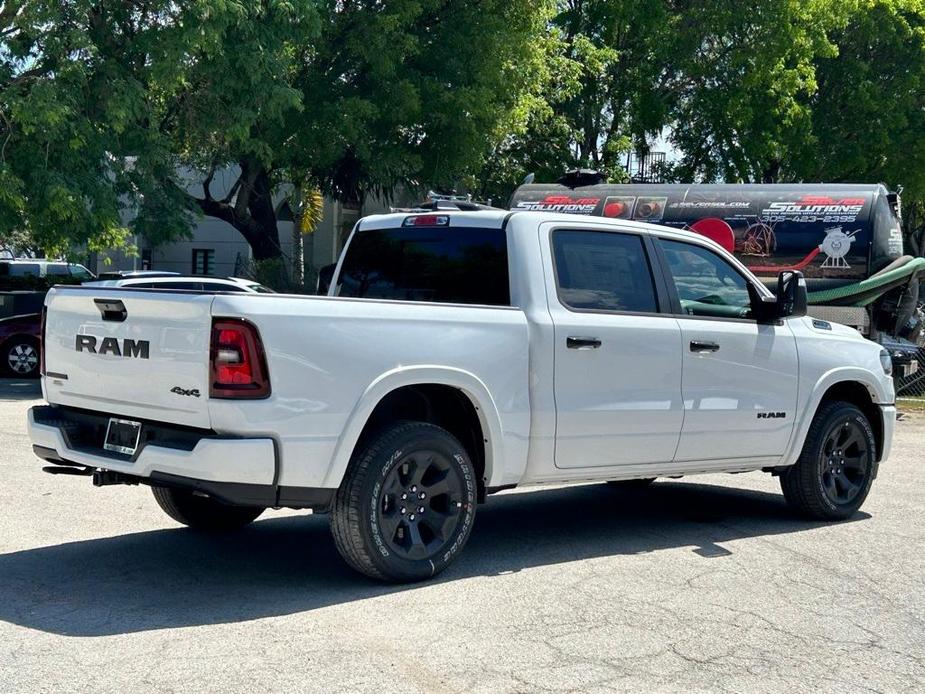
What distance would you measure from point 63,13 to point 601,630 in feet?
49.7

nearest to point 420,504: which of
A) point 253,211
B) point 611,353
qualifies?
point 611,353

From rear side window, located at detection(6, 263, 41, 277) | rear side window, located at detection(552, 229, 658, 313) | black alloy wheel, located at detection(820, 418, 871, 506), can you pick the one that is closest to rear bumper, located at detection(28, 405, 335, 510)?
rear side window, located at detection(552, 229, 658, 313)

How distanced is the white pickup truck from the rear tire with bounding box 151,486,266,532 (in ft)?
0.05

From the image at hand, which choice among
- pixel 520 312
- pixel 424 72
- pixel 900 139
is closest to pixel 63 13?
pixel 424 72

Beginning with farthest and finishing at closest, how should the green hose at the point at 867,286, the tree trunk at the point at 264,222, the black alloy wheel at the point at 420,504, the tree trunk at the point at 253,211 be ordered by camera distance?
the tree trunk at the point at 264,222
the tree trunk at the point at 253,211
the green hose at the point at 867,286
the black alloy wheel at the point at 420,504

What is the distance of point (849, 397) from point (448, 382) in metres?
3.85

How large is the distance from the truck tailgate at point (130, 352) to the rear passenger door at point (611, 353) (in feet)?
6.59

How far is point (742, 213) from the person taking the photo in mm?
17344

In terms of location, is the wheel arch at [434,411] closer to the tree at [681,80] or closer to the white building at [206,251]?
the tree at [681,80]

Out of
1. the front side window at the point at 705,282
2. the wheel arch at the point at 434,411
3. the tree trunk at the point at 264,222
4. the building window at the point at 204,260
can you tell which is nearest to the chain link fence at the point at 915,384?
the tree trunk at the point at 264,222

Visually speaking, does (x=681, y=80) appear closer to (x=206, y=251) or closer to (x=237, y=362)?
(x=206, y=251)

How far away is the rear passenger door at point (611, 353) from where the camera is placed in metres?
6.72

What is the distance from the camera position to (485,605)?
5.86 metres

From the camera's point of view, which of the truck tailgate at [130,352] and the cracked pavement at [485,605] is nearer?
the cracked pavement at [485,605]
